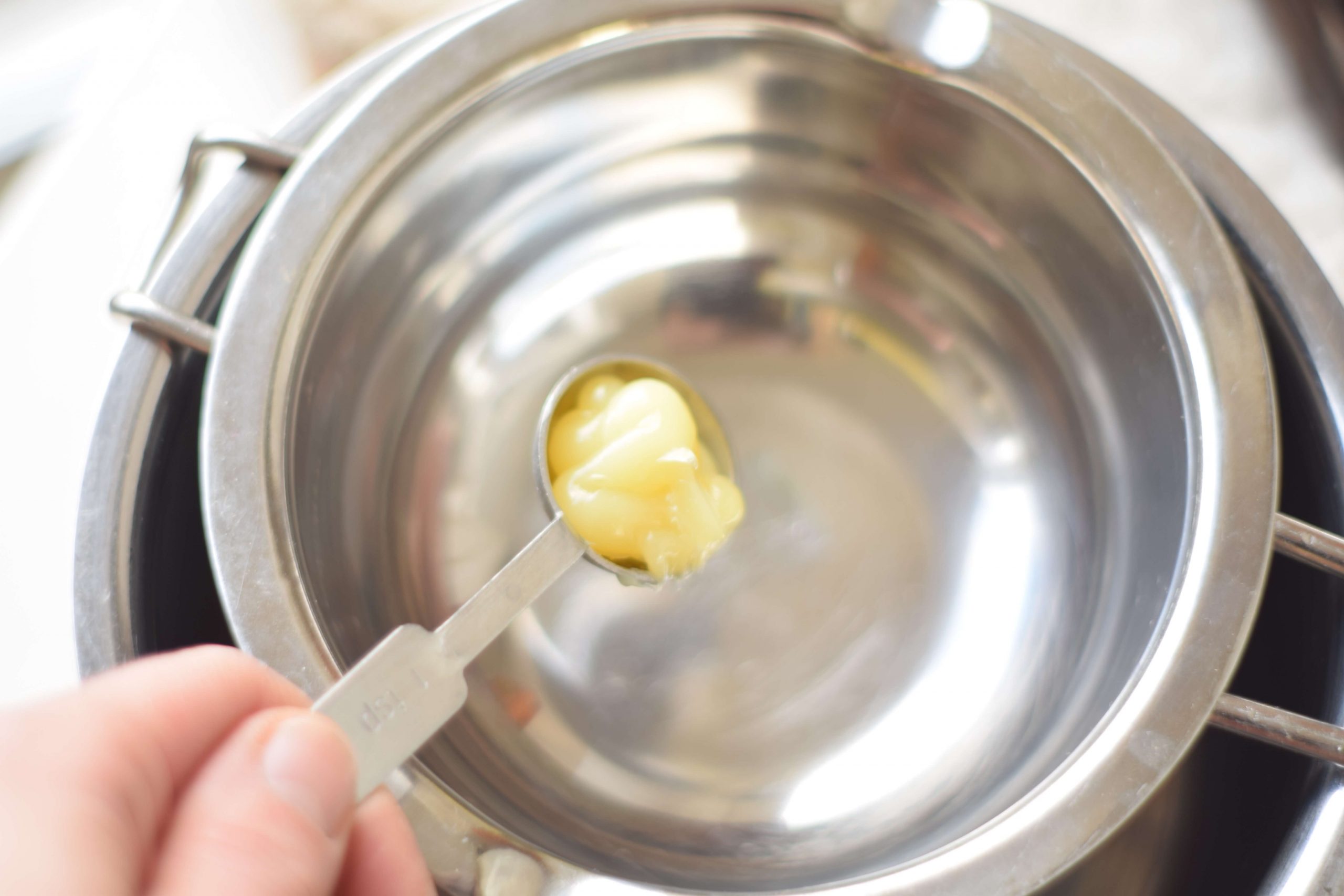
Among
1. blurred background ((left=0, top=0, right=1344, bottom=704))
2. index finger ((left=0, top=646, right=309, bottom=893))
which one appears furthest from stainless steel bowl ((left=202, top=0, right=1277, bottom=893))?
blurred background ((left=0, top=0, right=1344, bottom=704))

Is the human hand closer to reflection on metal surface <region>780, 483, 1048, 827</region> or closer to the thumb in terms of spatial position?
the thumb

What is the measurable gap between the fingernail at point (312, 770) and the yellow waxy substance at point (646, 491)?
267mm

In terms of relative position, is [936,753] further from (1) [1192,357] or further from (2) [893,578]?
(1) [1192,357]

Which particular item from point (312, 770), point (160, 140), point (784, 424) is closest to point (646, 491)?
point (784, 424)

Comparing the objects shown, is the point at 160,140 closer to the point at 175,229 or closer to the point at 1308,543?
the point at 175,229

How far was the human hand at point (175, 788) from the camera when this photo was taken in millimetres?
278

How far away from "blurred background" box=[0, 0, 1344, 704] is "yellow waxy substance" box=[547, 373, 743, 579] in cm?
36

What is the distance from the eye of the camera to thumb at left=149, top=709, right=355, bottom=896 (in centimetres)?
29

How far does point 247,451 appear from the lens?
1.65 ft

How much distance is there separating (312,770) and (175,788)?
0.18 feet

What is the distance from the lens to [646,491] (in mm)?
607

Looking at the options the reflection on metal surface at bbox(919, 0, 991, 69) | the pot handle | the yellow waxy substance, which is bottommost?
the yellow waxy substance

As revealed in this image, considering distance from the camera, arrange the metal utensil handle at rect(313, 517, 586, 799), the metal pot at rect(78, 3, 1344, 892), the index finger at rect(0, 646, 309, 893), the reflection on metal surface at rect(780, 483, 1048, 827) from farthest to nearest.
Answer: the reflection on metal surface at rect(780, 483, 1048, 827)
the metal pot at rect(78, 3, 1344, 892)
the metal utensil handle at rect(313, 517, 586, 799)
the index finger at rect(0, 646, 309, 893)

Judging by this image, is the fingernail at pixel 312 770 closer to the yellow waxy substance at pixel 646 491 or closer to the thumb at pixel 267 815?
the thumb at pixel 267 815
